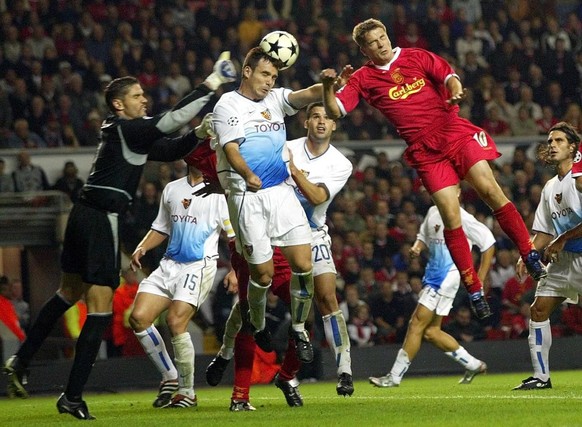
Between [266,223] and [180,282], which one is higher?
[266,223]

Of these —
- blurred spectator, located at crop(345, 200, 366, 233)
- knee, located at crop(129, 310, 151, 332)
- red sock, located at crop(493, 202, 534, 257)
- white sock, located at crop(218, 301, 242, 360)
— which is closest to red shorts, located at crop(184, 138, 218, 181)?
white sock, located at crop(218, 301, 242, 360)

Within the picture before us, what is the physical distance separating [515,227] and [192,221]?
2.96 metres

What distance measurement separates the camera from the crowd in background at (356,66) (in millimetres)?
17078

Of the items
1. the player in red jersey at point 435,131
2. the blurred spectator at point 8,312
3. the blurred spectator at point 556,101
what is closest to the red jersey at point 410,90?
the player in red jersey at point 435,131

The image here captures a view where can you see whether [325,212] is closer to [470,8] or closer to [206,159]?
[206,159]

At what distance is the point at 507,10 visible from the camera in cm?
2255

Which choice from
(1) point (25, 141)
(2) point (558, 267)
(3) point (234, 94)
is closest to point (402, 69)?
(3) point (234, 94)

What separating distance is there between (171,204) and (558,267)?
359cm

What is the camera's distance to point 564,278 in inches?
415

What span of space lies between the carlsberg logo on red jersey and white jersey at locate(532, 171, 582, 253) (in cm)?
181

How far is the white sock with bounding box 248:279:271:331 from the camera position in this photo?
9.07 metres

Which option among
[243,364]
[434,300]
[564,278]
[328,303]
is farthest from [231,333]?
[434,300]

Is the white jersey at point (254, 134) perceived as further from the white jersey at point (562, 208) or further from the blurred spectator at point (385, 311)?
the blurred spectator at point (385, 311)

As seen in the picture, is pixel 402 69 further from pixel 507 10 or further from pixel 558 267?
pixel 507 10
